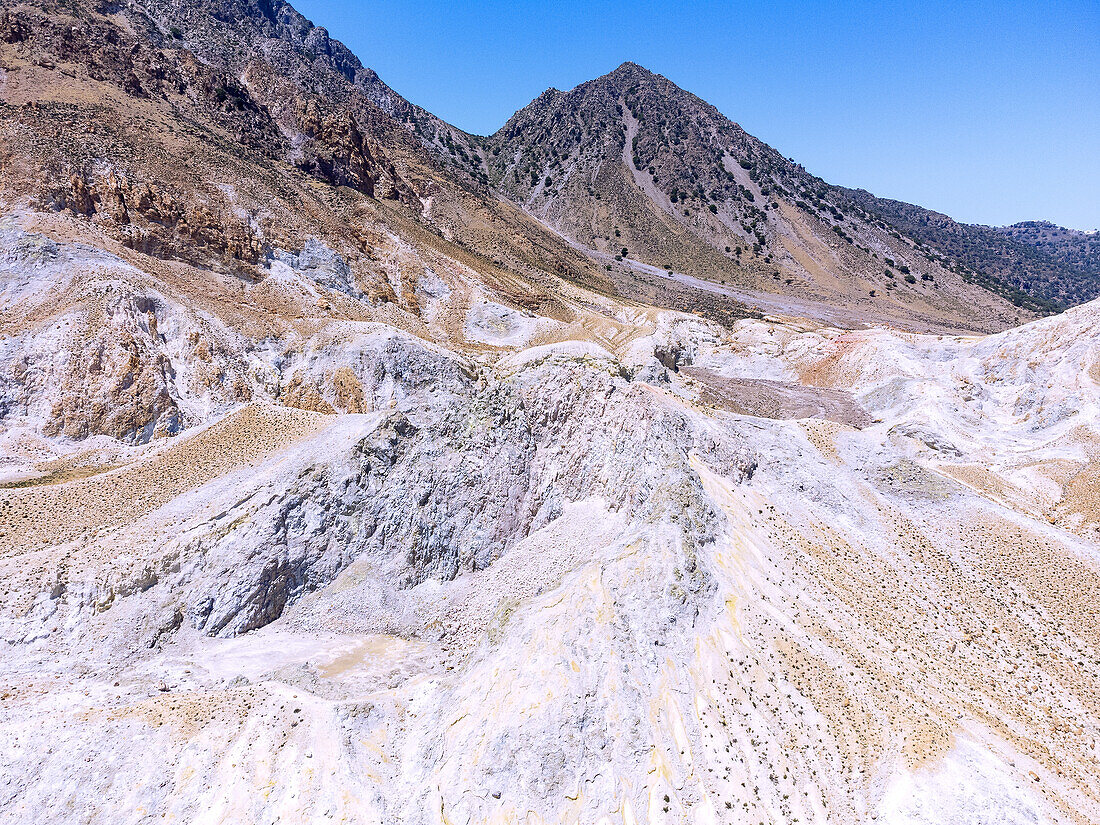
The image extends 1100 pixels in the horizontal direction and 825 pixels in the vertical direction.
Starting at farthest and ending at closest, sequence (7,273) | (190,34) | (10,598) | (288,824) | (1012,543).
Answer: (190,34), (7,273), (1012,543), (10,598), (288,824)

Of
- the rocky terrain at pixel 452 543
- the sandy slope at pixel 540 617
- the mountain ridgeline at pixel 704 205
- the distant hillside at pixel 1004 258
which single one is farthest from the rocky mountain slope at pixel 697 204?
the sandy slope at pixel 540 617

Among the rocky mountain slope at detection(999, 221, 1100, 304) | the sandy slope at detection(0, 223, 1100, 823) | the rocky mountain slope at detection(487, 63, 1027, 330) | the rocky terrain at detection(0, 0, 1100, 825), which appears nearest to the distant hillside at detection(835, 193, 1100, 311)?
the rocky mountain slope at detection(999, 221, 1100, 304)

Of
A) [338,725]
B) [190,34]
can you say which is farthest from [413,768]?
[190,34]

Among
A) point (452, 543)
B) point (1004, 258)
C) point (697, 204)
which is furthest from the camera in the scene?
point (1004, 258)

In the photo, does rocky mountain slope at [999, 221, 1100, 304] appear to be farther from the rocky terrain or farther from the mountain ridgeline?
the rocky terrain

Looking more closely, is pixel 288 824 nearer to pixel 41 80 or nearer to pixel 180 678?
pixel 180 678

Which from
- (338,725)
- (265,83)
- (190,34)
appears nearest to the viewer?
(338,725)

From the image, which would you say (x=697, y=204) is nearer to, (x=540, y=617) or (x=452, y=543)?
(x=452, y=543)

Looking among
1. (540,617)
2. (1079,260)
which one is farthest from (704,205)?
(1079,260)

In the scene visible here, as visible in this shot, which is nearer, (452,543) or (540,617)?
(540,617)
